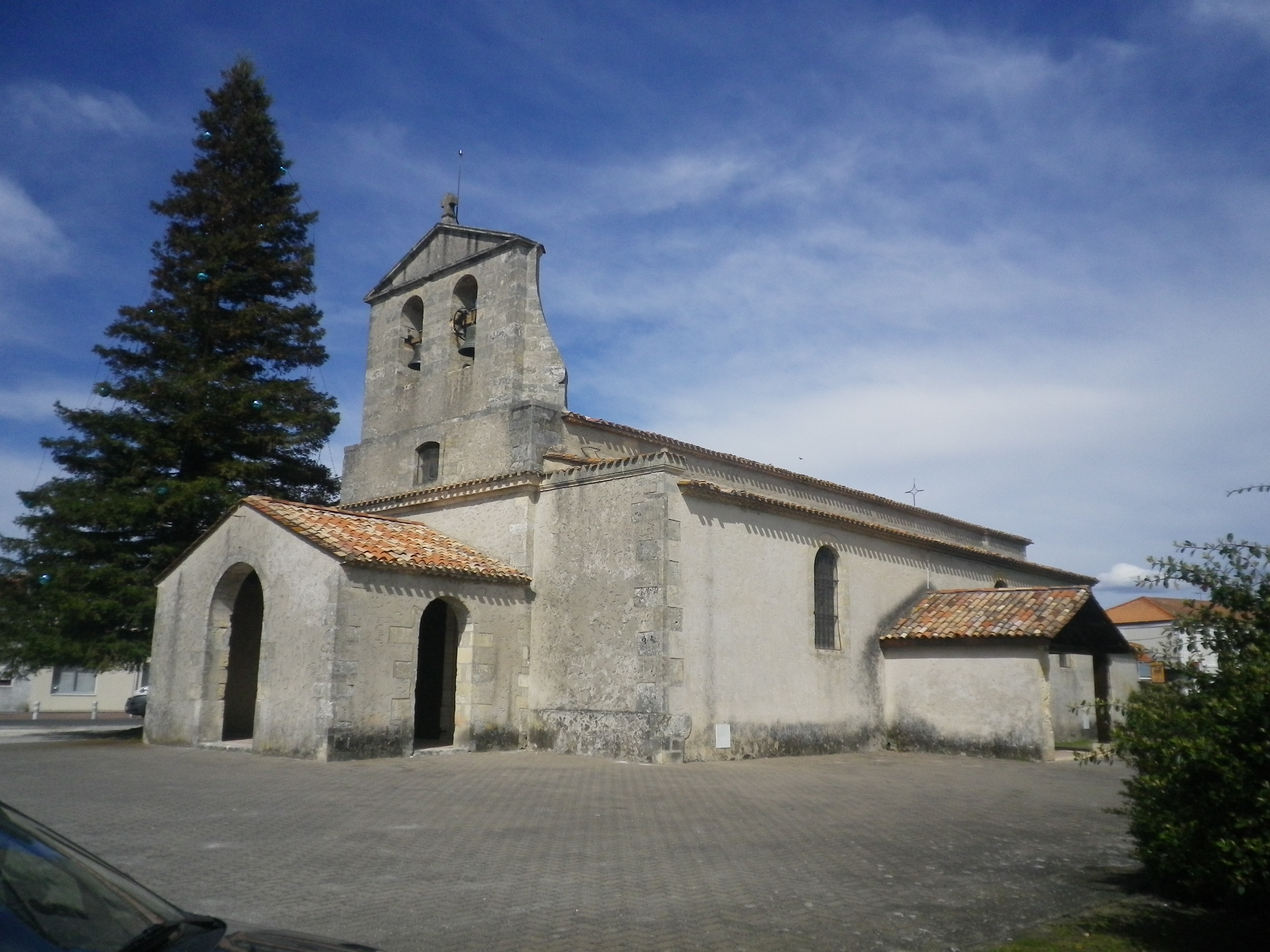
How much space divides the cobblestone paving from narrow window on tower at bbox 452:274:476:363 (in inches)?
357

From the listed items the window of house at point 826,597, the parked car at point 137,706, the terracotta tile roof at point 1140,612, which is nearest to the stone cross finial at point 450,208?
the window of house at point 826,597

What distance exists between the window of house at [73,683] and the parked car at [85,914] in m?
39.4

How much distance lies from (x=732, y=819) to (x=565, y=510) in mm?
8165

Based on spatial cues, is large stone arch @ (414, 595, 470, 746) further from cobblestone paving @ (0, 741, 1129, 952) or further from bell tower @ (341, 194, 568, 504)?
cobblestone paving @ (0, 741, 1129, 952)

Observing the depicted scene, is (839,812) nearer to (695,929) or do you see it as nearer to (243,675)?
(695,929)

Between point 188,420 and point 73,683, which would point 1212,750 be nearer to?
point 188,420

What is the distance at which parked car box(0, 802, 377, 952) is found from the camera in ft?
7.47

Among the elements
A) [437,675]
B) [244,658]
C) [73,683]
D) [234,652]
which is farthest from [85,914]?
[73,683]

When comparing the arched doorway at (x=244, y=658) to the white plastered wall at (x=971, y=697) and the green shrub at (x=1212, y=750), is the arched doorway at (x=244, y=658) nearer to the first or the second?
the white plastered wall at (x=971, y=697)

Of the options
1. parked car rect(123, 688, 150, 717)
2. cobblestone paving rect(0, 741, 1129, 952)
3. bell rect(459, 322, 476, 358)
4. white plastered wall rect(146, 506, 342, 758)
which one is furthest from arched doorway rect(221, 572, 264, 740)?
parked car rect(123, 688, 150, 717)

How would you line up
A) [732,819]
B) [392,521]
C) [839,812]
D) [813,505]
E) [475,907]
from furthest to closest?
[813,505]
[392,521]
[839,812]
[732,819]
[475,907]

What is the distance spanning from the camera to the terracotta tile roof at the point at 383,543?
1524cm

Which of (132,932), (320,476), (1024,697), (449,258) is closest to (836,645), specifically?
(1024,697)

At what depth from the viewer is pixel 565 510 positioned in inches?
673
